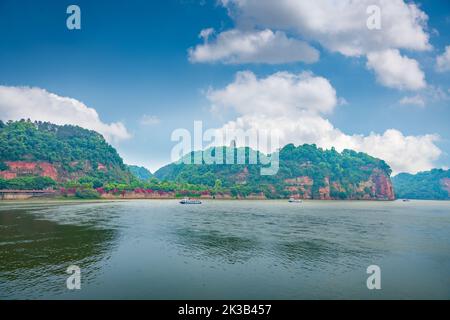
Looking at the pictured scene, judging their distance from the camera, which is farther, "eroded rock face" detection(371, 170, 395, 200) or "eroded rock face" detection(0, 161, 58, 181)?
"eroded rock face" detection(371, 170, 395, 200)

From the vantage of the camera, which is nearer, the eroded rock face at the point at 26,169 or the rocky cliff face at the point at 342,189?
the eroded rock face at the point at 26,169

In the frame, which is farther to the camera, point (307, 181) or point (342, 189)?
point (307, 181)

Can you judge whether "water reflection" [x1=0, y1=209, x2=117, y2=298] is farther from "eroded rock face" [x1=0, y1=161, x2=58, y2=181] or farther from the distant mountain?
the distant mountain

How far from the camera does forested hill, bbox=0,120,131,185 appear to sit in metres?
130

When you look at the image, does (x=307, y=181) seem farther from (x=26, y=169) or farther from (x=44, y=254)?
(x=44, y=254)

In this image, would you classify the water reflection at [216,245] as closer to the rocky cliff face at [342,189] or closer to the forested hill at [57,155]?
the forested hill at [57,155]

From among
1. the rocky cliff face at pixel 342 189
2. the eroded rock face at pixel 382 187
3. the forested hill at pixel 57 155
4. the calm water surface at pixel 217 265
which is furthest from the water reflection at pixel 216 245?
the eroded rock face at pixel 382 187

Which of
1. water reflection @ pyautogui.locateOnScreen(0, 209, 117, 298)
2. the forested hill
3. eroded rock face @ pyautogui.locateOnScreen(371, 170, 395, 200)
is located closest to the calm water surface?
water reflection @ pyautogui.locateOnScreen(0, 209, 117, 298)

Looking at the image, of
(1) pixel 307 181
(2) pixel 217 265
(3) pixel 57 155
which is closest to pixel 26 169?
(3) pixel 57 155

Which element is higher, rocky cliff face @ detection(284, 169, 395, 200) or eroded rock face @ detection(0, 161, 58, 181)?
eroded rock face @ detection(0, 161, 58, 181)

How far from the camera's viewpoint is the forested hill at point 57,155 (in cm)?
13025

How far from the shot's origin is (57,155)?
148 meters
